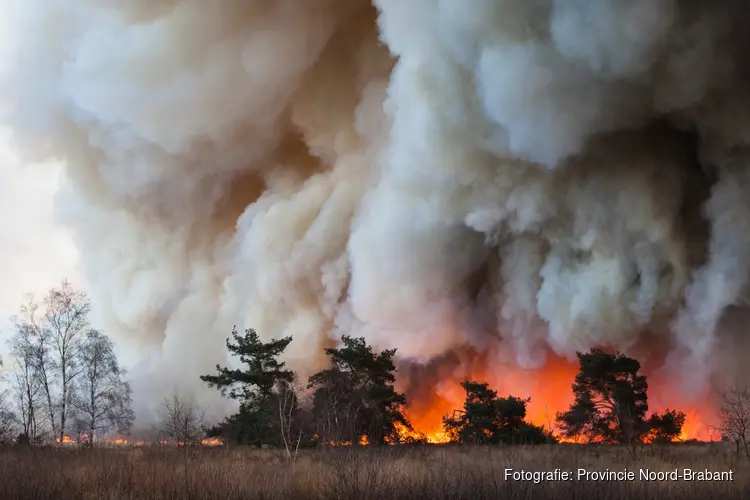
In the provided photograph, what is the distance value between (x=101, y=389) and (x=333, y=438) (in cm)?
2145

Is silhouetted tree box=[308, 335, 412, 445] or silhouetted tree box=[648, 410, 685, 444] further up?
silhouetted tree box=[308, 335, 412, 445]

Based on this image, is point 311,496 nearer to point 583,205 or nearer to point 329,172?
point 583,205

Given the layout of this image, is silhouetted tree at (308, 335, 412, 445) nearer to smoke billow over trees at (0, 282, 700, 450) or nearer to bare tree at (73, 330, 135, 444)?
smoke billow over trees at (0, 282, 700, 450)

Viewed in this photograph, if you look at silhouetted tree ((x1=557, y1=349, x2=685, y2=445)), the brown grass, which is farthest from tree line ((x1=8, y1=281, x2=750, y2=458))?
the brown grass

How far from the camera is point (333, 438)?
1227 centimetres

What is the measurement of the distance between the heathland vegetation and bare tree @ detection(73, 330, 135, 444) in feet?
0.30

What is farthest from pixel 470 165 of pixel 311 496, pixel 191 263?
pixel 191 263

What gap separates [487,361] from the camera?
32062mm

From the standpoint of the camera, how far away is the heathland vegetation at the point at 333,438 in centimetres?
746

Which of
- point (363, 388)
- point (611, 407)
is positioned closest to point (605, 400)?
point (611, 407)

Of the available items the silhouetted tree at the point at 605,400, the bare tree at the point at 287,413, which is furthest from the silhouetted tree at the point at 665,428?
the bare tree at the point at 287,413

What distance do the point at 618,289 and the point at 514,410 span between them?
6.24 m

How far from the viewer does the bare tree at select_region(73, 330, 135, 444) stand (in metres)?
28.1

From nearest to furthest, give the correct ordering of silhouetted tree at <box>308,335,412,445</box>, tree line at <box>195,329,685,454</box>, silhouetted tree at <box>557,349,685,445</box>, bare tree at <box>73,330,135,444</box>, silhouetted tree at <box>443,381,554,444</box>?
silhouetted tree at <box>557,349,685,445</box>
tree line at <box>195,329,685,454</box>
silhouetted tree at <box>443,381,554,444</box>
silhouetted tree at <box>308,335,412,445</box>
bare tree at <box>73,330,135,444</box>
